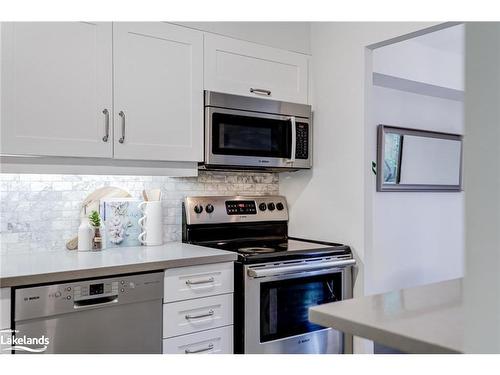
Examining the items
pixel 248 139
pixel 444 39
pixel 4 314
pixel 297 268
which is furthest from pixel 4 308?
pixel 444 39

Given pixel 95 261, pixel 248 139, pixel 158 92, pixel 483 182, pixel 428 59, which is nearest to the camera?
pixel 483 182

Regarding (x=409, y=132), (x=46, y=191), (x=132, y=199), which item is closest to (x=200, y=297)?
(x=132, y=199)

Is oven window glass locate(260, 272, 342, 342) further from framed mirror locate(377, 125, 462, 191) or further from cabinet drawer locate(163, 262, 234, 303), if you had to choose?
framed mirror locate(377, 125, 462, 191)

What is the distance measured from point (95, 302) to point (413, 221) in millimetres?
2667

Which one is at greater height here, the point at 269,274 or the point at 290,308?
the point at 269,274

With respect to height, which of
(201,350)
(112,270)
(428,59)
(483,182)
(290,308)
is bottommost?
(201,350)

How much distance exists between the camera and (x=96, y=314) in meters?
1.96

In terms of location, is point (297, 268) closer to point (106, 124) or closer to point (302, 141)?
point (302, 141)

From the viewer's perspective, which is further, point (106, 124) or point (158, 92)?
point (158, 92)

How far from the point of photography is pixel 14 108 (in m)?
2.06

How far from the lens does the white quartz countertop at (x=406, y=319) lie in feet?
2.86

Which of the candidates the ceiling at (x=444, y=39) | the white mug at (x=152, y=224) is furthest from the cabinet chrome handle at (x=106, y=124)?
the ceiling at (x=444, y=39)

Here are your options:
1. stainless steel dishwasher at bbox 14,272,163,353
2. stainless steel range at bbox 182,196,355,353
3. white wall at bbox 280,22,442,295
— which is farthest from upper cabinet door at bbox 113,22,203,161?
white wall at bbox 280,22,442,295

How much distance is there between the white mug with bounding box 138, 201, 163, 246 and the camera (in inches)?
103
